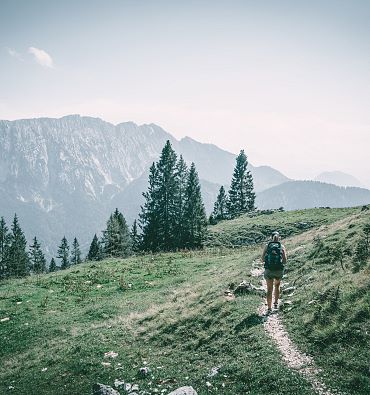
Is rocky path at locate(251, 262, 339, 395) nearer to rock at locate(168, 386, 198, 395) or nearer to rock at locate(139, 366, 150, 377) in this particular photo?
rock at locate(168, 386, 198, 395)

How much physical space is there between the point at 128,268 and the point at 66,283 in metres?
6.10

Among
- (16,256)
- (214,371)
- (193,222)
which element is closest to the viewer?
(214,371)

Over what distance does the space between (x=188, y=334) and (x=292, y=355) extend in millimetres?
5289

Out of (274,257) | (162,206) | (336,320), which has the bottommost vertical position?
(336,320)

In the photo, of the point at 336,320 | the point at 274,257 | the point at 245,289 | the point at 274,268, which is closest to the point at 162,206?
the point at 245,289

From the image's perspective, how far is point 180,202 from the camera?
58.7 m

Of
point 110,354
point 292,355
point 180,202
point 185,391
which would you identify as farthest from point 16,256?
point 292,355

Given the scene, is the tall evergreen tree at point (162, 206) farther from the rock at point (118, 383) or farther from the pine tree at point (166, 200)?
the rock at point (118, 383)

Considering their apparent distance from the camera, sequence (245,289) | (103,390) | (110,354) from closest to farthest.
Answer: (103,390), (110,354), (245,289)

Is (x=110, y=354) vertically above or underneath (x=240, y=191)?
underneath

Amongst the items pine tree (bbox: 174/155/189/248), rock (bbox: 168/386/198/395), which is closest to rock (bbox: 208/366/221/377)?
rock (bbox: 168/386/198/395)

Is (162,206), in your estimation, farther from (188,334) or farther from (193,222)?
(188,334)

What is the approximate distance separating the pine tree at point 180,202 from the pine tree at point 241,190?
30969 mm

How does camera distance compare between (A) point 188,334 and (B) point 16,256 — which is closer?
(A) point 188,334
